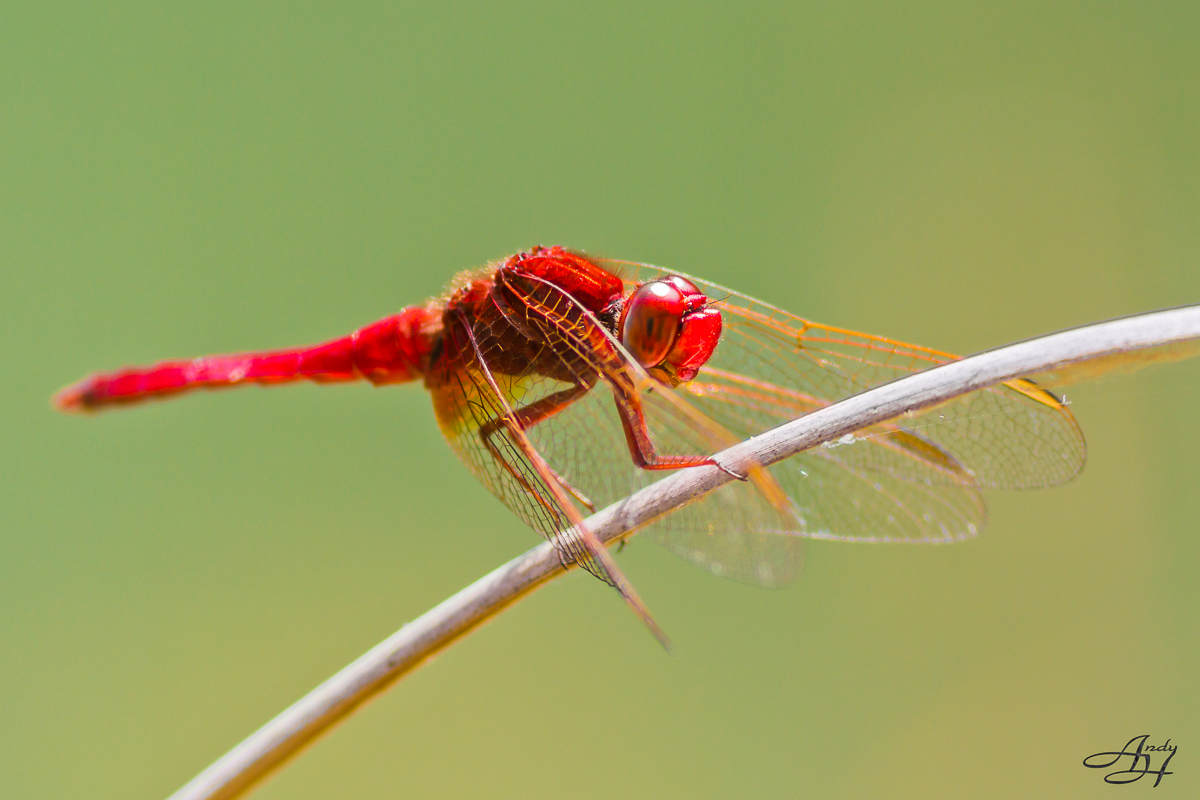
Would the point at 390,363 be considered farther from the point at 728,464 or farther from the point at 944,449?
the point at 944,449

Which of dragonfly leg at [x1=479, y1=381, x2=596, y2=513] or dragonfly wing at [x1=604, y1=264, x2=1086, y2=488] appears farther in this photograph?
dragonfly leg at [x1=479, y1=381, x2=596, y2=513]

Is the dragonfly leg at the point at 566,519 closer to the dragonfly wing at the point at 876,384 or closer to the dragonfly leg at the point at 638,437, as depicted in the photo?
the dragonfly leg at the point at 638,437

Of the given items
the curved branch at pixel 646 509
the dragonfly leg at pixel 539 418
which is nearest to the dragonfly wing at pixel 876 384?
the curved branch at pixel 646 509

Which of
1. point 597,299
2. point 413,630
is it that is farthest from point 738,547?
point 413,630

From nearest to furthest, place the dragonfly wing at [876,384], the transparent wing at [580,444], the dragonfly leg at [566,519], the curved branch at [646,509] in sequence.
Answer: the curved branch at [646,509] → the dragonfly leg at [566,519] → the dragonfly wing at [876,384] → the transparent wing at [580,444]

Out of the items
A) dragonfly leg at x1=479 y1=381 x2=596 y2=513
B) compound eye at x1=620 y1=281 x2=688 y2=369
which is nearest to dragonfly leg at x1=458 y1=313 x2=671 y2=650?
dragonfly leg at x1=479 y1=381 x2=596 y2=513

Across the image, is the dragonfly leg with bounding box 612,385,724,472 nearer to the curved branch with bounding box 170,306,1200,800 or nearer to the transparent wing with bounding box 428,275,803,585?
the transparent wing with bounding box 428,275,803,585
